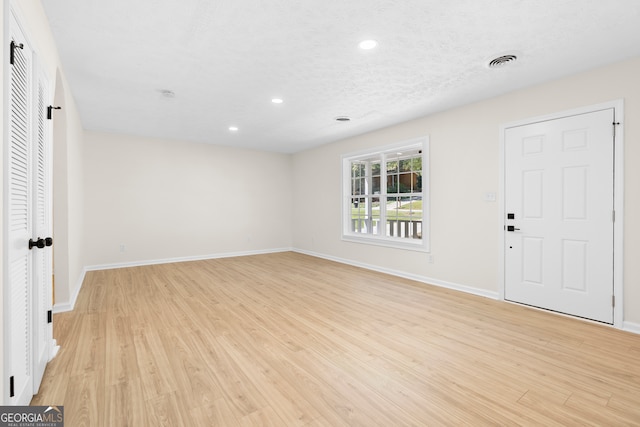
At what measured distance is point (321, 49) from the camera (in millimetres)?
2656

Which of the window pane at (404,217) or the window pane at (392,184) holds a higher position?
the window pane at (392,184)

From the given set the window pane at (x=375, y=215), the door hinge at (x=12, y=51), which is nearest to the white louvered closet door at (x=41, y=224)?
the door hinge at (x=12, y=51)

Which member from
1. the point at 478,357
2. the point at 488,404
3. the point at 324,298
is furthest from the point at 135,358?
the point at 478,357

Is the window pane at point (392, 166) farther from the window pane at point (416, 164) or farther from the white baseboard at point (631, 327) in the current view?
the white baseboard at point (631, 327)

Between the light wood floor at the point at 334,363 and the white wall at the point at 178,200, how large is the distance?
87.4 inches

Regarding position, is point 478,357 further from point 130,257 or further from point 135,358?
point 130,257

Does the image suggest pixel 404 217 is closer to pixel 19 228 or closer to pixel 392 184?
pixel 392 184

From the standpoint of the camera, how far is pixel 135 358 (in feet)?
7.66

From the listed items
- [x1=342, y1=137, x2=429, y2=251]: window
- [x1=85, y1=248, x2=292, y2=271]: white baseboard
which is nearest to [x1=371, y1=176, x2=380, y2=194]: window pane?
[x1=342, y1=137, x2=429, y2=251]: window

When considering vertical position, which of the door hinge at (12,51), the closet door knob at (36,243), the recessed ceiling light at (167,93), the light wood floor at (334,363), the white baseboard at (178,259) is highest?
the recessed ceiling light at (167,93)

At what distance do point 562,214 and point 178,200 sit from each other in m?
6.51

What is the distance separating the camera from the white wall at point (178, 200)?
18.5ft

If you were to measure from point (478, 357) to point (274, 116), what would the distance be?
400 cm

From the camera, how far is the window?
487 cm
